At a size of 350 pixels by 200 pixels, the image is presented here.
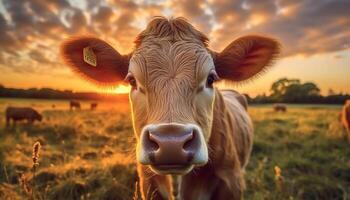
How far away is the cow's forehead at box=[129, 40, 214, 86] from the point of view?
9.42ft

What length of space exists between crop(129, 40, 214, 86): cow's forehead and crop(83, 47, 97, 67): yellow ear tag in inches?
22.3

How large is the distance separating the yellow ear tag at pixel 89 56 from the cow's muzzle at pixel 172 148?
1441 mm

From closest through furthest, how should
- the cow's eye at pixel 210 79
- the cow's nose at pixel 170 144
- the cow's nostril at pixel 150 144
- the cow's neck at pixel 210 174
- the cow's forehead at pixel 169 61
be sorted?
the cow's nose at pixel 170 144, the cow's nostril at pixel 150 144, the cow's forehead at pixel 169 61, the cow's eye at pixel 210 79, the cow's neck at pixel 210 174

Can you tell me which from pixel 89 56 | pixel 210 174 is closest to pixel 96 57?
pixel 89 56

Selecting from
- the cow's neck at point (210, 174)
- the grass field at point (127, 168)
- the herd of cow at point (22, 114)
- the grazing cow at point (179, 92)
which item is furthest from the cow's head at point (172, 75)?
the herd of cow at point (22, 114)

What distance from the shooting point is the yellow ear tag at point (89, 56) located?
3527 millimetres

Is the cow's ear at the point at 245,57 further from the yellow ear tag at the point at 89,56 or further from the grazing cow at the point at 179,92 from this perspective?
the yellow ear tag at the point at 89,56

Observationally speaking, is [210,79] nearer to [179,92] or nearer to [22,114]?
[179,92]

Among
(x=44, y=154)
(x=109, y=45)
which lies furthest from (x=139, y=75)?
(x=44, y=154)

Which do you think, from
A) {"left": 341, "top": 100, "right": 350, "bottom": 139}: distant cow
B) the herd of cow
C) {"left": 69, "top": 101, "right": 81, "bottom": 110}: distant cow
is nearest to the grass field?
{"left": 341, "top": 100, "right": 350, "bottom": 139}: distant cow

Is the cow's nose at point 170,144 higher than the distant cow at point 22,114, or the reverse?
the cow's nose at point 170,144

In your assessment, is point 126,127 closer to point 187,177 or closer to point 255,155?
point 255,155

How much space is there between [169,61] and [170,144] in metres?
0.90

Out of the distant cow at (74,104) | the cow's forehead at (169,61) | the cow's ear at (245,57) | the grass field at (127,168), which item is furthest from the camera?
the distant cow at (74,104)
